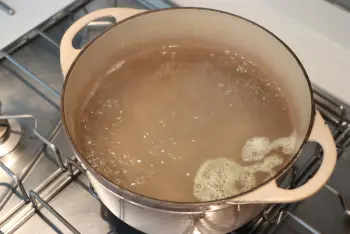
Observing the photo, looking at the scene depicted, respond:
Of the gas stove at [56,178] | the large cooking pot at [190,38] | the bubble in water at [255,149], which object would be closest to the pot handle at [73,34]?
the large cooking pot at [190,38]

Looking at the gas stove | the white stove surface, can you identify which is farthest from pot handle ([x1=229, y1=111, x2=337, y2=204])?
the white stove surface

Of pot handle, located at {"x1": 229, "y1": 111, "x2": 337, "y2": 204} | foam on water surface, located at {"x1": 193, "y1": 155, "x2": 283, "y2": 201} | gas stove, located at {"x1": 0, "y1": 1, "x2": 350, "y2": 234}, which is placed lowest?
gas stove, located at {"x1": 0, "y1": 1, "x2": 350, "y2": 234}

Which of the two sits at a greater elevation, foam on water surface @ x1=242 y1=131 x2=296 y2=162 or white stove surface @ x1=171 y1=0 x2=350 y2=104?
white stove surface @ x1=171 y1=0 x2=350 y2=104

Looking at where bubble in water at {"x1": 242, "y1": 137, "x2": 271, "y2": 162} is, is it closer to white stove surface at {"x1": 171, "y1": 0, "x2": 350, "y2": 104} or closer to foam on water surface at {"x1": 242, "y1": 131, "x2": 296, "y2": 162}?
foam on water surface at {"x1": 242, "y1": 131, "x2": 296, "y2": 162}

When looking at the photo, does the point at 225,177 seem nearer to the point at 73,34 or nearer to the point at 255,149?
the point at 255,149

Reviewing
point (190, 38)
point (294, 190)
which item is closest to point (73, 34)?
point (190, 38)

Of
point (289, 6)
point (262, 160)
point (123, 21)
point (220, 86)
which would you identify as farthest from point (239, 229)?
point (289, 6)

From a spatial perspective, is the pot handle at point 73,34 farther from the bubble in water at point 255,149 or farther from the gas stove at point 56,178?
the bubble in water at point 255,149

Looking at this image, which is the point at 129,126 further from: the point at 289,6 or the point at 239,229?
the point at 289,6
